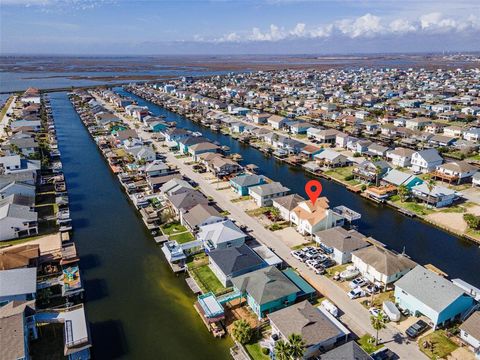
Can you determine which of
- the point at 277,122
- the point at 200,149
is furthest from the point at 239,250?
the point at 277,122

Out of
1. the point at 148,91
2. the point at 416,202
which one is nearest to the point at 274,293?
the point at 416,202

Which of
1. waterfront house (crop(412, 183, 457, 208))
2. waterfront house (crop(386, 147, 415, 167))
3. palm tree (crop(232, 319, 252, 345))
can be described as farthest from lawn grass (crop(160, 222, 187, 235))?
waterfront house (crop(386, 147, 415, 167))

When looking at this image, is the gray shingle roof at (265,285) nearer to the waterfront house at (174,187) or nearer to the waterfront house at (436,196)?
the waterfront house at (174,187)

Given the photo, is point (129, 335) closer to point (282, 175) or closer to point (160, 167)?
point (160, 167)

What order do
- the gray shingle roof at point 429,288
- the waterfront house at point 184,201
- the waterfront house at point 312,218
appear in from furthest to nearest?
the waterfront house at point 184,201 → the waterfront house at point 312,218 → the gray shingle roof at point 429,288

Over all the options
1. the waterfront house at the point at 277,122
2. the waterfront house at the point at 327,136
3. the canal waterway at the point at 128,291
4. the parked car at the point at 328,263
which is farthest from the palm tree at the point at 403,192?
the waterfront house at the point at 277,122

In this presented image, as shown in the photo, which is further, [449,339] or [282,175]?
[282,175]

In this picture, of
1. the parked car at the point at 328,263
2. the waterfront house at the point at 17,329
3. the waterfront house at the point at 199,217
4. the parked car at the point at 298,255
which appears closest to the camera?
the waterfront house at the point at 17,329
